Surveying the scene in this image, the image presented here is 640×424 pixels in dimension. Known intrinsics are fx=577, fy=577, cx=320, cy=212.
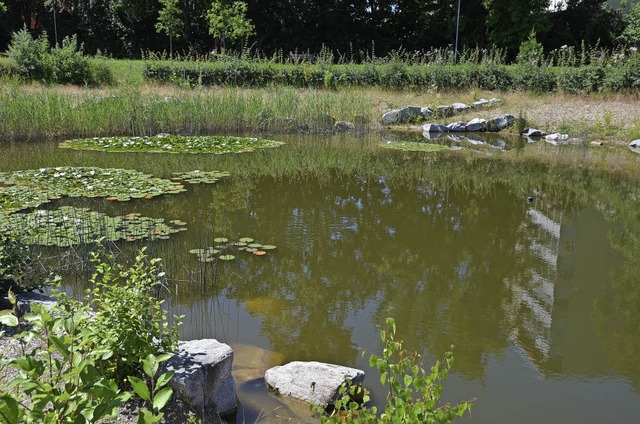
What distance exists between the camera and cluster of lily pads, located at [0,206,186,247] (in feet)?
18.3

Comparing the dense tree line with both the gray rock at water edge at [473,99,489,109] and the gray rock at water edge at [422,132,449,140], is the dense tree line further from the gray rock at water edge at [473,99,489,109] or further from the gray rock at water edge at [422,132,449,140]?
the gray rock at water edge at [422,132,449,140]

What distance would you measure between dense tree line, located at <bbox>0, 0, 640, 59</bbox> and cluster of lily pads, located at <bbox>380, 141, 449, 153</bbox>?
45.8 ft

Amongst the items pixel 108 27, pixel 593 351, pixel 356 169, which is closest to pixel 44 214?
pixel 593 351

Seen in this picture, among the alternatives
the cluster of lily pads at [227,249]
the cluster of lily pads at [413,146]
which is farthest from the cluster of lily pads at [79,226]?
the cluster of lily pads at [413,146]

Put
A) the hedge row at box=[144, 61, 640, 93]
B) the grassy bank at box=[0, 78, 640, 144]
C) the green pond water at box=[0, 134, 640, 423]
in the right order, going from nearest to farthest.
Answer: the green pond water at box=[0, 134, 640, 423]
the grassy bank at box=[0, 78, 640, 144]
the hedge row at box=[144, 61, 640, 93]

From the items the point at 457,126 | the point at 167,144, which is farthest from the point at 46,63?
the point at 457,126

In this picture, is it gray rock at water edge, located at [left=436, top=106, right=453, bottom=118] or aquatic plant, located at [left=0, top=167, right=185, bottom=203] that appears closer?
aquatic plant, located at [left=0, top=167, right=185, bottom=203]

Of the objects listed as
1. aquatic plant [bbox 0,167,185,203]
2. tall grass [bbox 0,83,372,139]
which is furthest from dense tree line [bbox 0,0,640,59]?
aquatic plant [bbox 0,167,185,203]

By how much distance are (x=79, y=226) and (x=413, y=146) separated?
9415 millimetres

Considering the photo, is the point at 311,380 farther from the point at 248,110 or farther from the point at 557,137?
the point at 557,137

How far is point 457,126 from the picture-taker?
17953 mm

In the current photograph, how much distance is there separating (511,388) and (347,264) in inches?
96.3

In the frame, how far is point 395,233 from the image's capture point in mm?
6953

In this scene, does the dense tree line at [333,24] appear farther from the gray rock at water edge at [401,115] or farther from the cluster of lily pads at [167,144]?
the cluster of lily pads at [167,144]
